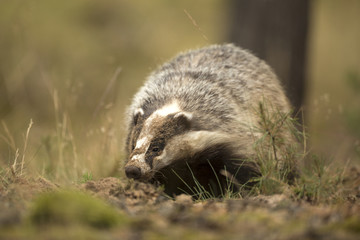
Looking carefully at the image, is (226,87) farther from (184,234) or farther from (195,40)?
(195,40)

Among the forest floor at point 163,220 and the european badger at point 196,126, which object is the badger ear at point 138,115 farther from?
the forest floor at point 163,220

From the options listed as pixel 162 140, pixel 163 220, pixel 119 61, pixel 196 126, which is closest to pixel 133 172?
pixel 162 140

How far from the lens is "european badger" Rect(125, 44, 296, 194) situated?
14.6ft

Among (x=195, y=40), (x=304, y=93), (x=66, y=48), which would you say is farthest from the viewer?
(x=195, y=40)

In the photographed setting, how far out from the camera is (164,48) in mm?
14445

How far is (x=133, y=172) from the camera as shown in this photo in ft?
13.5

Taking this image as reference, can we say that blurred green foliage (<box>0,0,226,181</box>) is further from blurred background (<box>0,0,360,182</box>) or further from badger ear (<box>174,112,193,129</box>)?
badger ear (<box>174,112,193,129</box>)

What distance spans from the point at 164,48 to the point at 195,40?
37.1 inches

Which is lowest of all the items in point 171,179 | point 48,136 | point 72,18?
point 171,179

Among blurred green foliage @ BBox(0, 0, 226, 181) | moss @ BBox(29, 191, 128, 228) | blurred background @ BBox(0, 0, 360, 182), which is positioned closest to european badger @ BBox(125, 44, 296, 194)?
blurred background @ BBox(0, 0, 360, 182)

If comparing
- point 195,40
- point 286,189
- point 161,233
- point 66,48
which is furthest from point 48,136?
point 195,40

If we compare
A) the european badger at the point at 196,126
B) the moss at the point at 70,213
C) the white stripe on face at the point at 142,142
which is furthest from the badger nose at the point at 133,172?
the moss at the point at 70,213

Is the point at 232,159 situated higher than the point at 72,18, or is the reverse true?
the point at 72,18

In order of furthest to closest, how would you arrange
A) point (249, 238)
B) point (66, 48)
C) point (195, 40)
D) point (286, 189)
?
point (195, 40) → point (66, 48) → point (286, 189) → point (249, 238)
